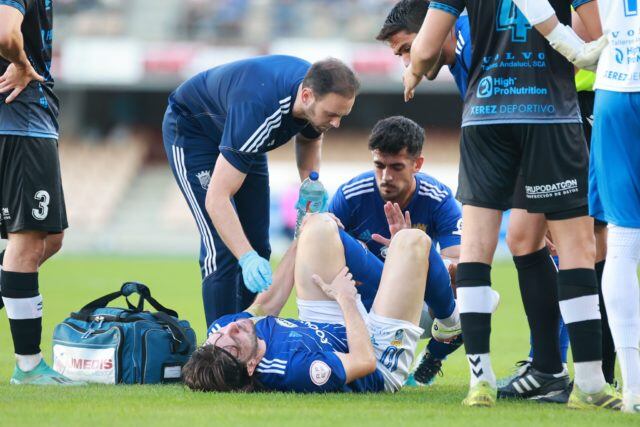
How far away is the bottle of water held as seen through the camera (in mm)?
6777

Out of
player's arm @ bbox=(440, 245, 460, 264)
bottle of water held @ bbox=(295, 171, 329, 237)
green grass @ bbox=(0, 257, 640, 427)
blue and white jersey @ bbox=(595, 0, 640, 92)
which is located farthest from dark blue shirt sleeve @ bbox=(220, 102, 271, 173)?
blue and white jersey @ bbox=(595, 0, 640, 92)

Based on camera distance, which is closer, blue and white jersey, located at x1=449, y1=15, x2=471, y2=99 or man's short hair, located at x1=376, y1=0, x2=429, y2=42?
blue and white jersey, located at x1=449, y1=15, x2=471, y2=99

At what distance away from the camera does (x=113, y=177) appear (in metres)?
34.2

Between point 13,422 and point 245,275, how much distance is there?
1799mm

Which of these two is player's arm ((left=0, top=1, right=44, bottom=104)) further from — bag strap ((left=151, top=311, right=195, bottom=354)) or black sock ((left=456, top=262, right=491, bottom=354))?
black sock ((left=456, top=262, right=491, bottom=354))

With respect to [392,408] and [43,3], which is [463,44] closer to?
[392,408]

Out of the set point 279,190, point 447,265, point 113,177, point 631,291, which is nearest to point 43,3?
point 447,265

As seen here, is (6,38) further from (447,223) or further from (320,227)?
(447,223)

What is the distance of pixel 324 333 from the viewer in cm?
577

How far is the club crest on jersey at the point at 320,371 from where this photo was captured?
5453 mm

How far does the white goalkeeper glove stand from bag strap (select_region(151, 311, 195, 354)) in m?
2.81

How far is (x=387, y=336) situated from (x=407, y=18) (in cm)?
175

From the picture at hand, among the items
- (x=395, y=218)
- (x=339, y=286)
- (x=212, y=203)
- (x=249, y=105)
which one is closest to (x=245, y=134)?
(x=249, y=105)

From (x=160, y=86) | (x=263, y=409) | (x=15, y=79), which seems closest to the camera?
(x=263, y=409)
